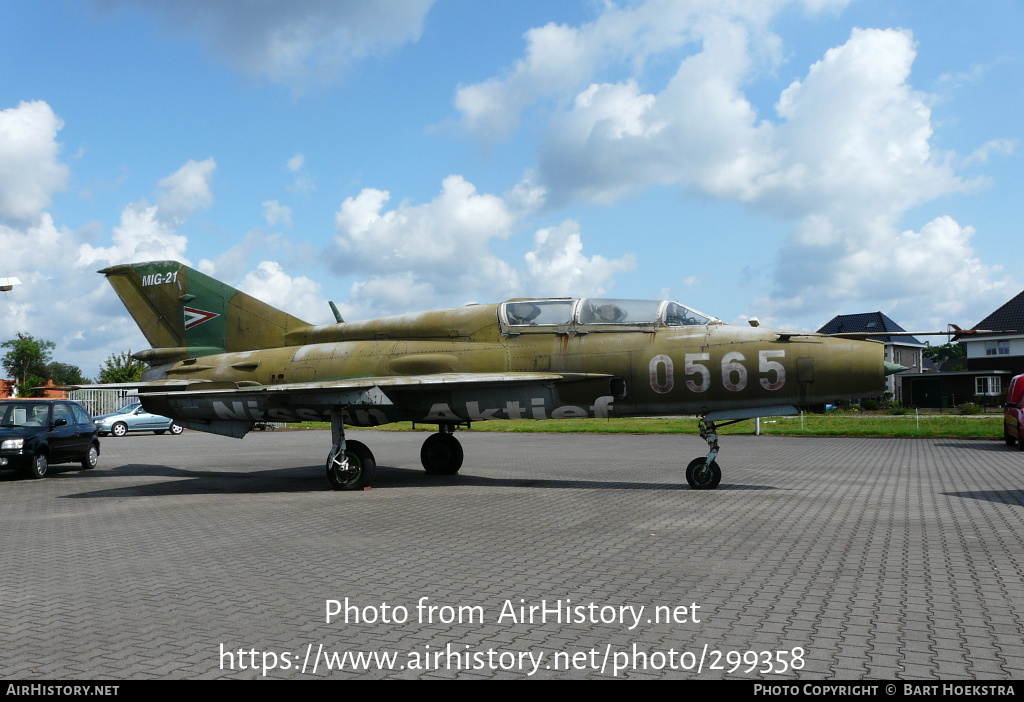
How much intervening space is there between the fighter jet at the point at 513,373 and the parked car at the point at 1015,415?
12517 mm

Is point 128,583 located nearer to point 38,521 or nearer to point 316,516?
point 316,516

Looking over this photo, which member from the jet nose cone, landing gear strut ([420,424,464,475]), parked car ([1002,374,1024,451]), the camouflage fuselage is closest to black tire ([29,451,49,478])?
the camouflage fuselage

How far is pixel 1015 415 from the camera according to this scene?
2100 centimetres

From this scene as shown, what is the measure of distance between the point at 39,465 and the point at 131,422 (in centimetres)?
2012

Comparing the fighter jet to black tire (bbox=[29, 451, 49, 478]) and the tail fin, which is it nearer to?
the tail fin

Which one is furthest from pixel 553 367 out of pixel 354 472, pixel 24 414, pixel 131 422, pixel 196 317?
pixel 131 422

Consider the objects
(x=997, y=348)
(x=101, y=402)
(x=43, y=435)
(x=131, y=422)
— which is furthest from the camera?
(x=997, y=348)

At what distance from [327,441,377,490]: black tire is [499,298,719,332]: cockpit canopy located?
336cm

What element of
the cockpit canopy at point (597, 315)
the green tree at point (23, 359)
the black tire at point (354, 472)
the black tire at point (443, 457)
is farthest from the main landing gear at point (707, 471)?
the green tree at point (23, 359)

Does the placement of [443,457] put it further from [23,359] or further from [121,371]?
[23,359]

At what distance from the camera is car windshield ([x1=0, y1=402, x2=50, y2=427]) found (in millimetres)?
Result: 15789

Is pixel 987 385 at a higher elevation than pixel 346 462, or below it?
higher
